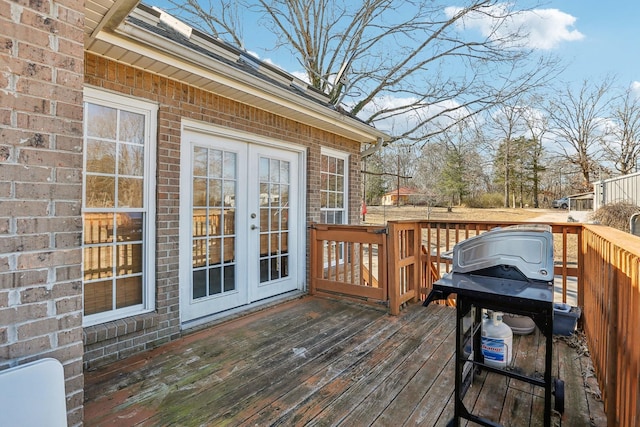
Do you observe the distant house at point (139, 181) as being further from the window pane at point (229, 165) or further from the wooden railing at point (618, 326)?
the wooden railing at point (618, 326)


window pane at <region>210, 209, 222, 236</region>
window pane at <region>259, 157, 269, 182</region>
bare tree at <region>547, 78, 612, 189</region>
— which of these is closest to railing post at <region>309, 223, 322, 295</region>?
window pane at <region>259, 157, 269, 182</region>

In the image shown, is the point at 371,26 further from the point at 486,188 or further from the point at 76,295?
the point at 486,188

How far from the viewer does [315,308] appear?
4078 millimetres

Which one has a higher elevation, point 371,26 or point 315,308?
point 371,26

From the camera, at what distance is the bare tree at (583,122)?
21.4 metres

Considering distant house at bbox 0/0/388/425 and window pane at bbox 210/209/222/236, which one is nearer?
distant house at bbox 0/0/388/425

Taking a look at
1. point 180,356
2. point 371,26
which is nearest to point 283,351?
point 180,356

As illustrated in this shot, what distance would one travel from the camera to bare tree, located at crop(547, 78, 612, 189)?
844 inches

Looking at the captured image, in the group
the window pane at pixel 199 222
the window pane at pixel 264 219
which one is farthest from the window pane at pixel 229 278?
the window pane at pixel 264 219

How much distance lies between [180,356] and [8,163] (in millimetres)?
→ 2035

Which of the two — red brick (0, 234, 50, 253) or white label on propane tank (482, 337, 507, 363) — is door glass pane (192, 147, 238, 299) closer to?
Answer: red brick (0, 234, 50, 253)

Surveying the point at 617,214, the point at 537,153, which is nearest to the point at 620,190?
the point at 617,214

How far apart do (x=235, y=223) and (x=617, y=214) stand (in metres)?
12.2

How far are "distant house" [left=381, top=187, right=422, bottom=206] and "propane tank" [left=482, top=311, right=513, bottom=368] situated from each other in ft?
64.1
